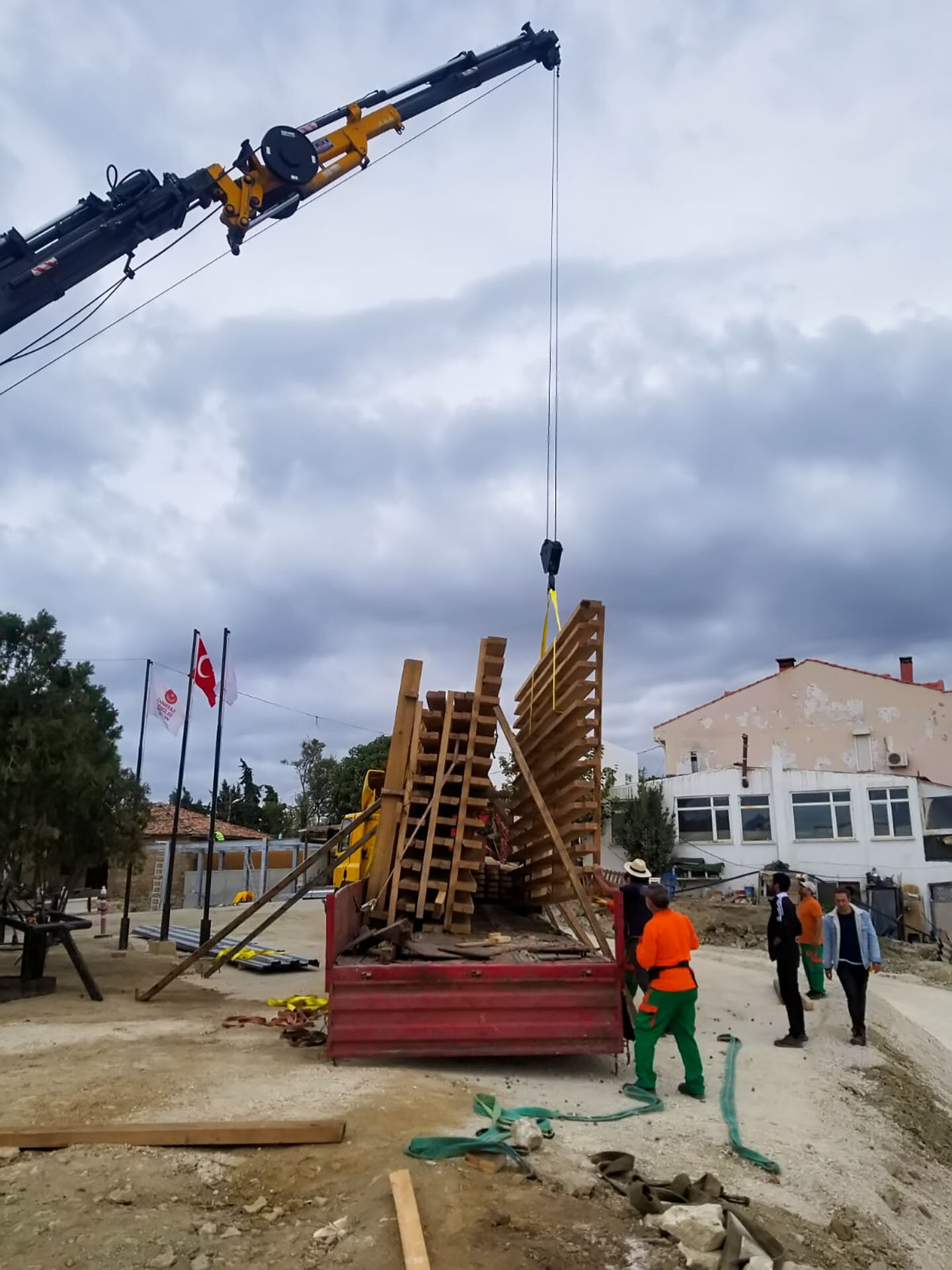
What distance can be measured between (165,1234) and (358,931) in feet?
14.3

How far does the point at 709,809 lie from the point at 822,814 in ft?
13.0

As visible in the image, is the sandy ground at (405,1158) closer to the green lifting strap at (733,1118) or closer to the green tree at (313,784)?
the green lifting strap at (733,1118)

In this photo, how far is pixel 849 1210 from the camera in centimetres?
492

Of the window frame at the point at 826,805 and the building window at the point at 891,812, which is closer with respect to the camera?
the building window at the point at 891,812

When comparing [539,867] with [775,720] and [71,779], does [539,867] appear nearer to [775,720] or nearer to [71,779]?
[71,779]

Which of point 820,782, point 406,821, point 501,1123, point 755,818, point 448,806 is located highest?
point 820,782

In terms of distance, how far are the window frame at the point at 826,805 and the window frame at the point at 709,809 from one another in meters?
2.28

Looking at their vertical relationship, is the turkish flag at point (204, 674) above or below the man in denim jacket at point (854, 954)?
above

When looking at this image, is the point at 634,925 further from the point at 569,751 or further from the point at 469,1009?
the point at 469,1009

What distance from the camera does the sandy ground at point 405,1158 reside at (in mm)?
3865

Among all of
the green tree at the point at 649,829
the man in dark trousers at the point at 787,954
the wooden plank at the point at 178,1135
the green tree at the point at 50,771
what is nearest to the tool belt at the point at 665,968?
the wooden plank at the point at 178,1135

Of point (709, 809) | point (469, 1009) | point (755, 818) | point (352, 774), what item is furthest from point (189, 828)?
point (469, 1009)

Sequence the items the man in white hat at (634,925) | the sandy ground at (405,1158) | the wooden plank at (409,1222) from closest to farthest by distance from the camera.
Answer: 1. the wooden plank at (409,1222)
2. the sandy ground at (405,1158)
3. the man in white hat at (634,925)

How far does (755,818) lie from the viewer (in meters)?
32.8
